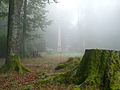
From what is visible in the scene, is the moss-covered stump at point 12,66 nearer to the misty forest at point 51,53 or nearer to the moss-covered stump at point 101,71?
the misty forest at point 51,53

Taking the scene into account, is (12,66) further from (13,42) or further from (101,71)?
(101,71)

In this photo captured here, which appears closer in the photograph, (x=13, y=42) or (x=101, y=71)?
(x=101, y=71)

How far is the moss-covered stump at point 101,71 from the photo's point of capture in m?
3.98

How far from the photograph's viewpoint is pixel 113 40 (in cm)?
6156

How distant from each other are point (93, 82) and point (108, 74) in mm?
584

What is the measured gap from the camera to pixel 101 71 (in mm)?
4246

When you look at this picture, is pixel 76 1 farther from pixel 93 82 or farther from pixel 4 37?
pixel 93 82

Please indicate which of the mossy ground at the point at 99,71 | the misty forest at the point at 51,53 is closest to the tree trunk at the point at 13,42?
the misty forest at the point at 51,53

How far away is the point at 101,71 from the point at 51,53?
33035 millimetres

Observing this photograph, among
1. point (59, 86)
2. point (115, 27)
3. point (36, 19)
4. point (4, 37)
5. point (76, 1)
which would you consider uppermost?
point (76, 1)

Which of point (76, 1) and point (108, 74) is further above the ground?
point (76, 1)

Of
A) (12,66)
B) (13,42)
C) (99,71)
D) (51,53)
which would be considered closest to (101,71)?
(99,71)

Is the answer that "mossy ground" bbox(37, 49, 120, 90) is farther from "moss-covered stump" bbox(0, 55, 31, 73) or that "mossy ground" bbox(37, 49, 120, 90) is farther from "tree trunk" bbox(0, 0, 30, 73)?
"tree trunk" bbox(0, 0, 30, 73)

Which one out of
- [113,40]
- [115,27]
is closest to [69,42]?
[113,40]
